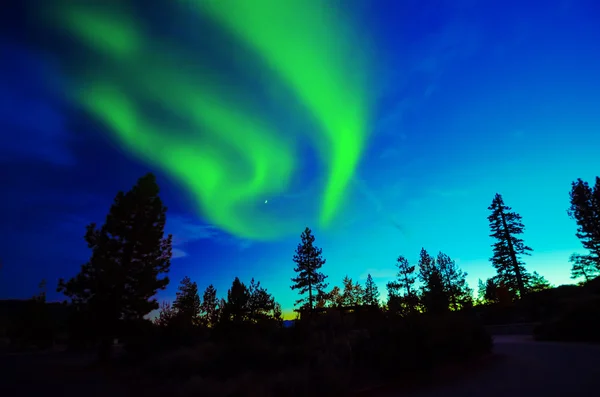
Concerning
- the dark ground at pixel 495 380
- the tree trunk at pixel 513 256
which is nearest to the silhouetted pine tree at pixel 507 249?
the tree trunk at pixel 513 256

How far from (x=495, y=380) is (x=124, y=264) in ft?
72.7

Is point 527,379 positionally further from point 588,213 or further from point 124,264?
point 588,213

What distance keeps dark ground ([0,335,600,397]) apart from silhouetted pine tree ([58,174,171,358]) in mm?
6151

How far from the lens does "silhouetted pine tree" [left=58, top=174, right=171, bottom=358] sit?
21.5 metres

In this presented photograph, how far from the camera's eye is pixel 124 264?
22.7 meters

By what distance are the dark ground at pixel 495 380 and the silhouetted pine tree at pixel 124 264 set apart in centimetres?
615

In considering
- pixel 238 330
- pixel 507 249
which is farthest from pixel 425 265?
pixel 238 330

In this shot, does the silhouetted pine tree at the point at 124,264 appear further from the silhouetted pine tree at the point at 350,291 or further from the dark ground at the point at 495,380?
the silhouetted pine tree at the point at 350,291

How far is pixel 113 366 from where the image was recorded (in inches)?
710

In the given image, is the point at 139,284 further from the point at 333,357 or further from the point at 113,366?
the point at 333,357

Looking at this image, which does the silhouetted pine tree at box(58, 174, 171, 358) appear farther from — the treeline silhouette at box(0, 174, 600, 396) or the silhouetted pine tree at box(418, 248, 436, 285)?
the silhouetted pine tree at box(418, 248, 436, 285)

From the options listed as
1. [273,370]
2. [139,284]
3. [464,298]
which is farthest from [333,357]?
[464,298]

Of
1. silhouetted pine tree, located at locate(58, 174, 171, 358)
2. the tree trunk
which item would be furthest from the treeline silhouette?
the tree trunk

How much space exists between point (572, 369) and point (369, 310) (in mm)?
18453
